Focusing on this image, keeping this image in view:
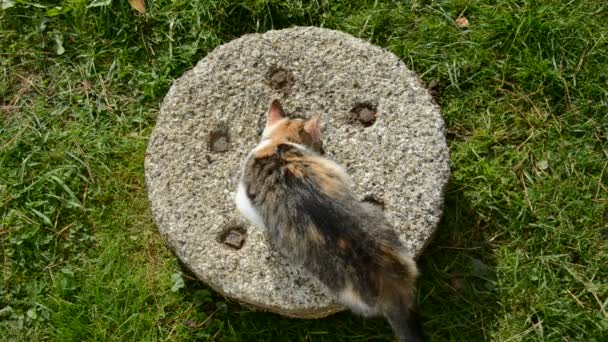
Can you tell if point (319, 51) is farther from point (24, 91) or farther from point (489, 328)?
point (24, 91)

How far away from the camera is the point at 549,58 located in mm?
4812

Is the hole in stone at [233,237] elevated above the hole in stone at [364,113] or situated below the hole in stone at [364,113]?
below

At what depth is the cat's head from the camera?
147 inches

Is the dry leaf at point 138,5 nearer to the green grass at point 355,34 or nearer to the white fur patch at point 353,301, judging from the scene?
the green grass at point 355,34

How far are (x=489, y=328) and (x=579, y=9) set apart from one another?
2.60m

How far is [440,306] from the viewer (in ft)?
13.9

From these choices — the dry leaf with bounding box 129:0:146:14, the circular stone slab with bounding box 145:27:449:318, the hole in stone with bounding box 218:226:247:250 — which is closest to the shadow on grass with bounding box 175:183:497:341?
the circular stone slab with bounding box 145:27:449:318

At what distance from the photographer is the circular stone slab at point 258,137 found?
381cm

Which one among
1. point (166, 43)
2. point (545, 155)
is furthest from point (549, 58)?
point (166, 43)

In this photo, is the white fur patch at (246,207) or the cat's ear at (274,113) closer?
the white fur patch at (246,207)

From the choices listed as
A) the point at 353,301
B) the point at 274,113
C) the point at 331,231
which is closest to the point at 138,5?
the point at 274,113

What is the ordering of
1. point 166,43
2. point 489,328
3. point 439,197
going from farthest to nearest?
1. point 166,43
2. point 489,328
3. point 439,197

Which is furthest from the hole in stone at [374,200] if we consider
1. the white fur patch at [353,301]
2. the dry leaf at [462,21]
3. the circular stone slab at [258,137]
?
the dry leaf at [462,21]

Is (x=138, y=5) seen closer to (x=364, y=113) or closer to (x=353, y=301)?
(x=364, y=113)
